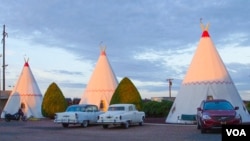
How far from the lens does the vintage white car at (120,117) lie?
71.3ft

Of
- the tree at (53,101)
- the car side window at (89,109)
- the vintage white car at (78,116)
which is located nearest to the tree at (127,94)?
the vintage white car at (78,116)

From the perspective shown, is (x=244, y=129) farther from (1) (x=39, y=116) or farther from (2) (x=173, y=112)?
(1) (x=39, y=116)

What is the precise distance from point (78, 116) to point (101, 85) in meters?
14.4

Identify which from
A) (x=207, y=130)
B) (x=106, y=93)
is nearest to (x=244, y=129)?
(x=207, y=130)

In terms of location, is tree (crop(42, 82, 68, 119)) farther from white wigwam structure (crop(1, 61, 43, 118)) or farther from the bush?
the bush

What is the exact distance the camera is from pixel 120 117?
2177cm

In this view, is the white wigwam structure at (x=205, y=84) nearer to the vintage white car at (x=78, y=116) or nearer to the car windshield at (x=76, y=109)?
the vintage white car at (x=78, y=116)

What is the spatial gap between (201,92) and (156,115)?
8641mm

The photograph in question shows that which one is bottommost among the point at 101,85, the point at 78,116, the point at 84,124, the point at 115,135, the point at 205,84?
the point at 115,135

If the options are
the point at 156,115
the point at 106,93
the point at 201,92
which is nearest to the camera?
the point at 201,92

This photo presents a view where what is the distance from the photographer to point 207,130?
18.1 m

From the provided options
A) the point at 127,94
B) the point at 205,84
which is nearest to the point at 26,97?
the point at 127,94

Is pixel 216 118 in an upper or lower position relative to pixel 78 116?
lower

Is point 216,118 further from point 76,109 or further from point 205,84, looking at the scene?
point 76,109
